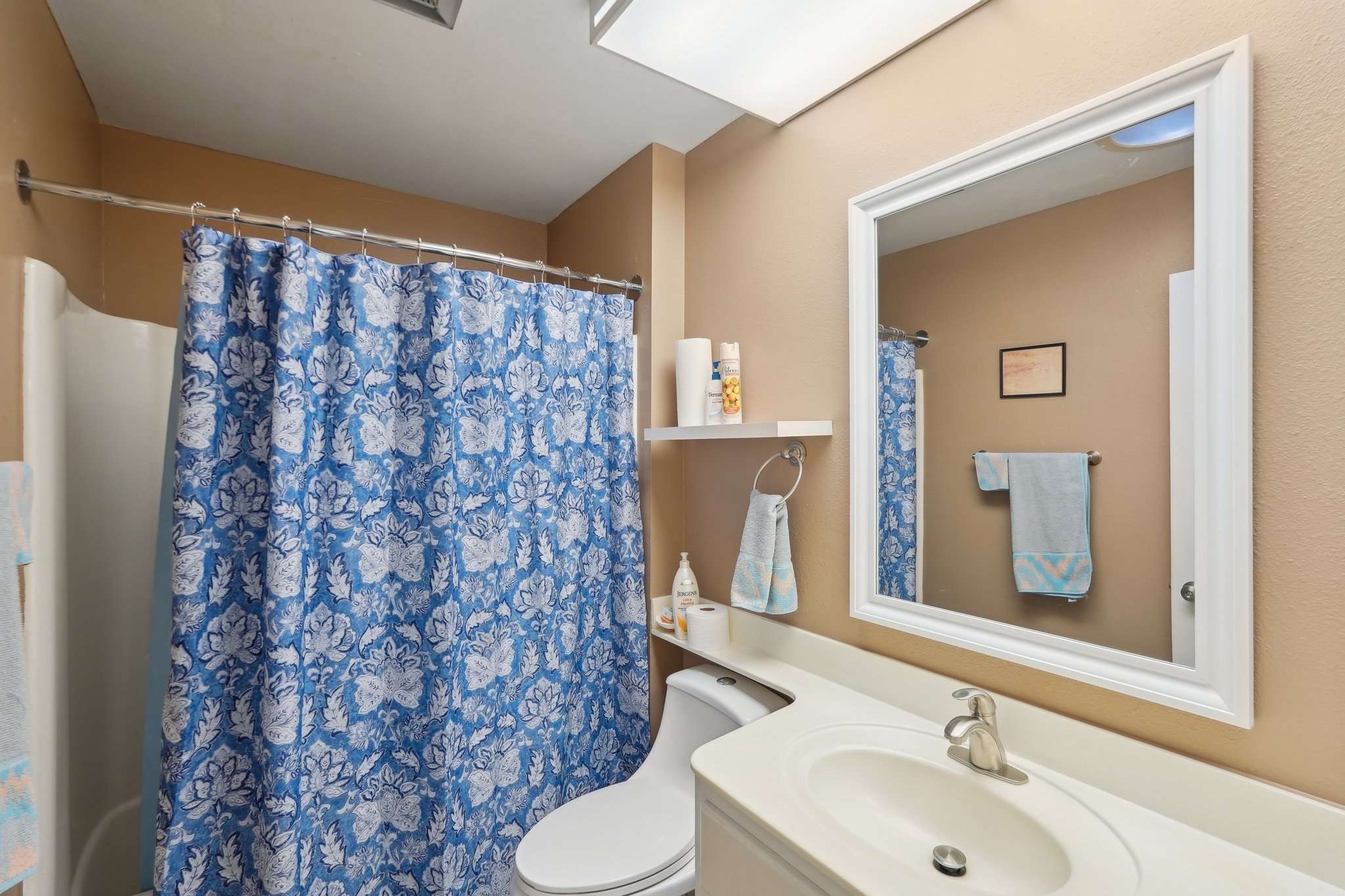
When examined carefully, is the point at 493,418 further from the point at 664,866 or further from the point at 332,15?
the point at 664,866

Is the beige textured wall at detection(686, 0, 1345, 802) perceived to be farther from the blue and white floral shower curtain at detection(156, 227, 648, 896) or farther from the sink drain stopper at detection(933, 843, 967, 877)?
the blue and white floral shower curtain at detection(156, 227, 648, 896)

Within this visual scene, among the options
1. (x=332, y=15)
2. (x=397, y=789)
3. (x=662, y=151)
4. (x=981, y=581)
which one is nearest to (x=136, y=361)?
(x=332, y=15)

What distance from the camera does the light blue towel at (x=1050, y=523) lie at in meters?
0.98

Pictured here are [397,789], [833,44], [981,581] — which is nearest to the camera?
[981,581]

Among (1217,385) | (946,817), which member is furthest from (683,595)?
(1217,385)

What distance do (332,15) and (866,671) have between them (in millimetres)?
1915

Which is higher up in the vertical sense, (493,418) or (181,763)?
(493,418)

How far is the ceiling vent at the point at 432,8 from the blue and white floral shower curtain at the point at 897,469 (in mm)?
1211

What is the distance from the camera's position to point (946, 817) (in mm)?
987

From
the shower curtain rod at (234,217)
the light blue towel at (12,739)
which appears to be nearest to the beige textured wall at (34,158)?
the shower curtain rod at (234,217)

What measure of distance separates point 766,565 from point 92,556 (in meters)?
1.71

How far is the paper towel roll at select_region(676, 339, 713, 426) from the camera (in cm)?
169

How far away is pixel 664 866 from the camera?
1282 mm

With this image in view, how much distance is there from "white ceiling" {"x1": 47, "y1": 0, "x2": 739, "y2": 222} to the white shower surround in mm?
622
